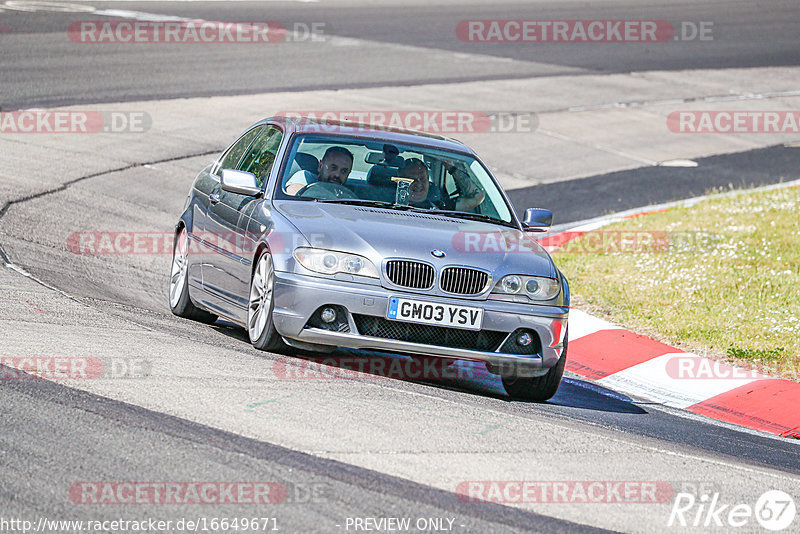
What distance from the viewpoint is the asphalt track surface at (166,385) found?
488 cm

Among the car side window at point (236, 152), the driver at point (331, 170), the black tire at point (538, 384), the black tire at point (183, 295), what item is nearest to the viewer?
the black tire at point (538, 384)

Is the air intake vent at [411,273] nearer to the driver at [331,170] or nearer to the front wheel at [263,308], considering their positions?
the front wheel at [263,308]

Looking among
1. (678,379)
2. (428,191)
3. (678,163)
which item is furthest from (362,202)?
(678,163)

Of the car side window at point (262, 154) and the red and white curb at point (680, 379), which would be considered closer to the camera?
the red and white curb at point (680, 379)

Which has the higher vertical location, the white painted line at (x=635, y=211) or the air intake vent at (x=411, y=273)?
the air intake vent at (x=411, y=273)

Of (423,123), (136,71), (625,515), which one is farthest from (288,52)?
(625,515)

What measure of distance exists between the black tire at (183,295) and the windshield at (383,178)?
4.75 feet

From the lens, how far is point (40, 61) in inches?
816

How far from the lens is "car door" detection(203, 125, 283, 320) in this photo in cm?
814

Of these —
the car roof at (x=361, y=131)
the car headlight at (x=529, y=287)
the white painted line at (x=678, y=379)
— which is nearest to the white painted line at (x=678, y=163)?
the white painted line at (x=678, y=379)

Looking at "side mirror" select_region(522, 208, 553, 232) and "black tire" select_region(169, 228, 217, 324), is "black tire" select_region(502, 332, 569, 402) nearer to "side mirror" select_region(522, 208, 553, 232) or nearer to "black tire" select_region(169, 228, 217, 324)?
"side mirror" select_region(522, 208, 553, 232)

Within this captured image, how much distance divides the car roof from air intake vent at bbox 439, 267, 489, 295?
1705 mm

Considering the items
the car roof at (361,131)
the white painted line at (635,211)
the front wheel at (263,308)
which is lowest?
the white painted line at (635,211)

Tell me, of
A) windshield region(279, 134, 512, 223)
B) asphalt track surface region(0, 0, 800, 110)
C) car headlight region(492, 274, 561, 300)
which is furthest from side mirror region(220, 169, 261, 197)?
asphalt track surface region(0, 0, 800, 110)
